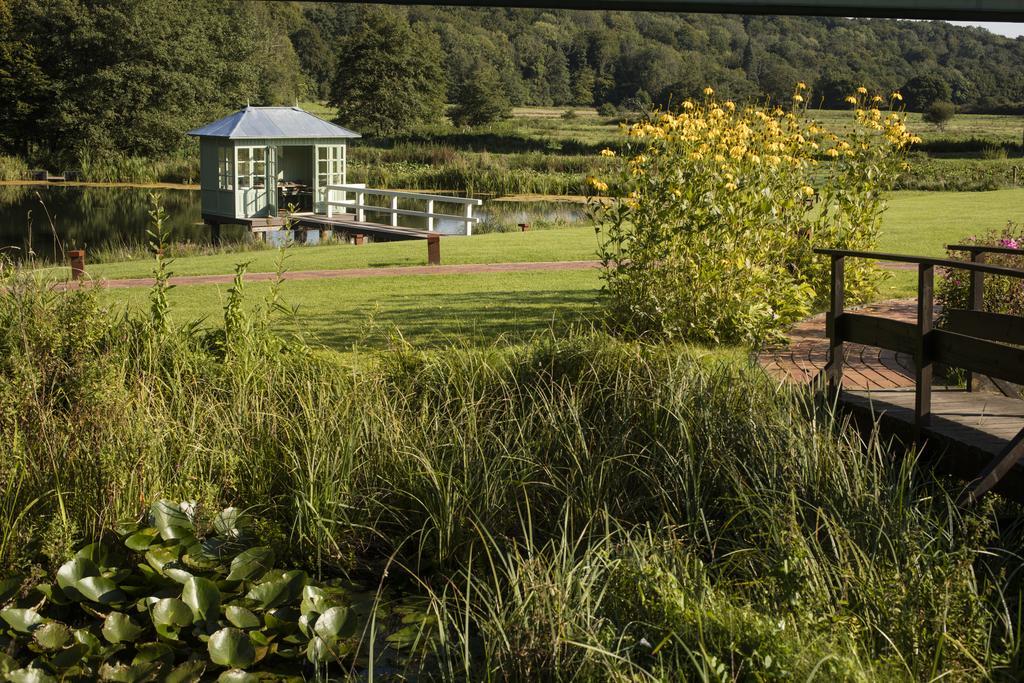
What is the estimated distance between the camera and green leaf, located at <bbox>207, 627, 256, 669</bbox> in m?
3.22

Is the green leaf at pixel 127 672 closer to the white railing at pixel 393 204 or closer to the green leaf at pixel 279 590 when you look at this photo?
the green leaf at pixel 279 590

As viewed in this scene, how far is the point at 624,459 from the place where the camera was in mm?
4422

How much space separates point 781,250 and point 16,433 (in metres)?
5.28

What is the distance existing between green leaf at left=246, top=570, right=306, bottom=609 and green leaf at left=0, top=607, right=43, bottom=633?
2.17ft

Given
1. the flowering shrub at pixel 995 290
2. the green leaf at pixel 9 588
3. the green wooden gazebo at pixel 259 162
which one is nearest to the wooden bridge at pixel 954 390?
the flowering shrub at pixel 995 290

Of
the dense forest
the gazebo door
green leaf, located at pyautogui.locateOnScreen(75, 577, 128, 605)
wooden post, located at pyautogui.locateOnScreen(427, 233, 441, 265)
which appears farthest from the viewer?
the dense forest

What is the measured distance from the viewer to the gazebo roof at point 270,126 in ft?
76.9

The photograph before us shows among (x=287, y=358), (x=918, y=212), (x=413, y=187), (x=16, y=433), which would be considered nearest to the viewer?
(x=16, y=433)

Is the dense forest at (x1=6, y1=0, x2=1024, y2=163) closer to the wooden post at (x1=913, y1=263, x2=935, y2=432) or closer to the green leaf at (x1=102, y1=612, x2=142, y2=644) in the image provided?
the wooden post at (x1=913, y1=263, x2=935, y2=432)

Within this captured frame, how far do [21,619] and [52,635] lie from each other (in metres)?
0.15

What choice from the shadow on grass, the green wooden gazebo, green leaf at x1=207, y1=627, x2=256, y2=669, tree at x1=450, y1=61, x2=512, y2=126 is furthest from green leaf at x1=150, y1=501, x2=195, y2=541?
tree at x1=450, y1=61, x2=512, y2=126

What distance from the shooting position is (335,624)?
132 inches

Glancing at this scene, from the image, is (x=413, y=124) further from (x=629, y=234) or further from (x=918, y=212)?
(x=629, y=234)

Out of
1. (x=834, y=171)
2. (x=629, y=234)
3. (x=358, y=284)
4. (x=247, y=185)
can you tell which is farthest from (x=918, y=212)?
(x=247, y=185)
